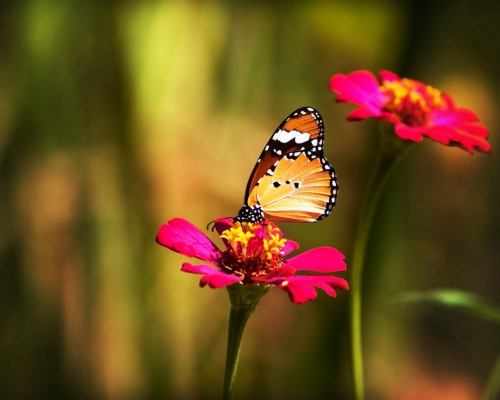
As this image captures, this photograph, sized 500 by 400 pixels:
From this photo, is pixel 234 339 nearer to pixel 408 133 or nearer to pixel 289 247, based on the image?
pixel 289 247

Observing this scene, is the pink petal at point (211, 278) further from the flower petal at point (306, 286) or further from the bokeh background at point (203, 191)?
the bokeh background at point (203, 191)

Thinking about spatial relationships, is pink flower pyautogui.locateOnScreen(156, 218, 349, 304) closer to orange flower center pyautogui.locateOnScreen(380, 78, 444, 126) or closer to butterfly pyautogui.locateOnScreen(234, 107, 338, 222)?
butterfly pyautogui.locateOnScreen(234, 107, 338, 222)

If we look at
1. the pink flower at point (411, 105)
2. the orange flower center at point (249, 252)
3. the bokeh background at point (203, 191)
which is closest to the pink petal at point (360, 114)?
the pink flower at point (411, 105)

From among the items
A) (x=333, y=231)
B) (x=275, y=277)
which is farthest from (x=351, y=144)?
(x=275, y=277)

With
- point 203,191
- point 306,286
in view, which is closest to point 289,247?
point 306,286

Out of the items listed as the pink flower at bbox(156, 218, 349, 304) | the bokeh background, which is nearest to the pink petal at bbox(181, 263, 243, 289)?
the pink flower at bbox(156, 218, 349, 304)
